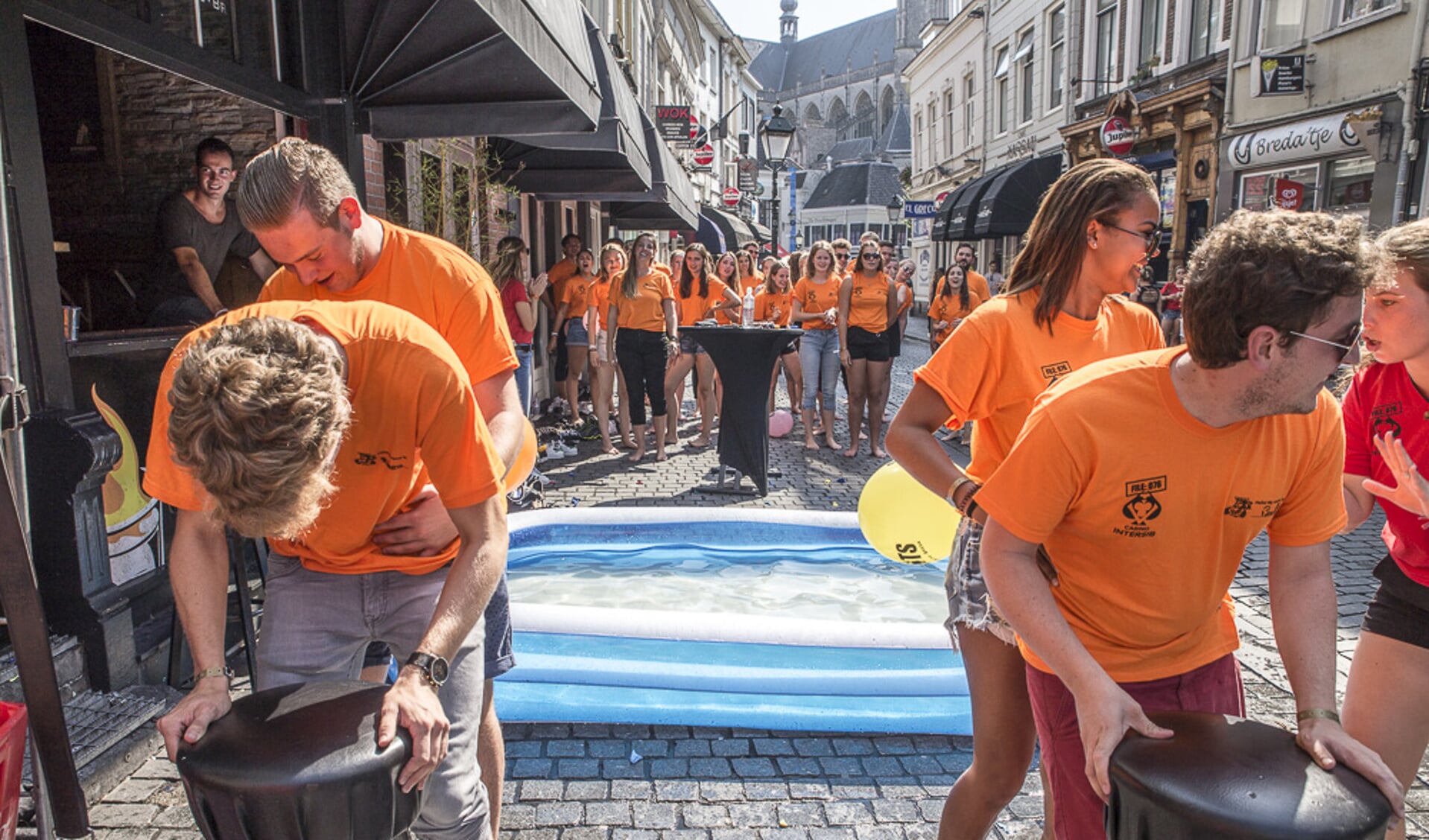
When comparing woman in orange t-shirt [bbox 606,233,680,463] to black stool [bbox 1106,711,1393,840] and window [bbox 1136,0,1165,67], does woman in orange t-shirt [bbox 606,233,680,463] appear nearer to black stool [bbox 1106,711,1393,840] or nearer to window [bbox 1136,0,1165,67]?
black stool [bbox 1106,711,1393,840]

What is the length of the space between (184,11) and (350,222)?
2.79m

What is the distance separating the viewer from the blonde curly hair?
→ 1423 millimetres

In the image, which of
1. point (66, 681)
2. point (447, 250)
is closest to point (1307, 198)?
point (447, 250)

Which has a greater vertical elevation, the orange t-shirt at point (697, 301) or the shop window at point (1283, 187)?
the shop window at point (1283, 187)

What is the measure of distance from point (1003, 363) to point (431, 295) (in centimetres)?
148

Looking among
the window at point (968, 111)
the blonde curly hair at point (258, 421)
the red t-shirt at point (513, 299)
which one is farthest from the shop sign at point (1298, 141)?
the window at point (968, 111)

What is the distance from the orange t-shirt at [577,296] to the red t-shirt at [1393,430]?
8121mm

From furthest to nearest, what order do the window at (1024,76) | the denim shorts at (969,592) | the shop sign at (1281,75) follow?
the window at (1024,76) < the shop sign at (1281,75) < the denim shorts at (969,592)

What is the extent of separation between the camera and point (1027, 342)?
2.36m

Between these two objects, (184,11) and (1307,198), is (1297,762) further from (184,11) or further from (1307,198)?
(1307,198)

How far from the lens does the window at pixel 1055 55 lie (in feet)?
71.2

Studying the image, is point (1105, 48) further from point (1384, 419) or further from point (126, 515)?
point (126, 515)

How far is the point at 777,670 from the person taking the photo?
11.7 ft

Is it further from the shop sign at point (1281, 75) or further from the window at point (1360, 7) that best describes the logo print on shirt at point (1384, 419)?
the shop sign at point (1281, 75)
